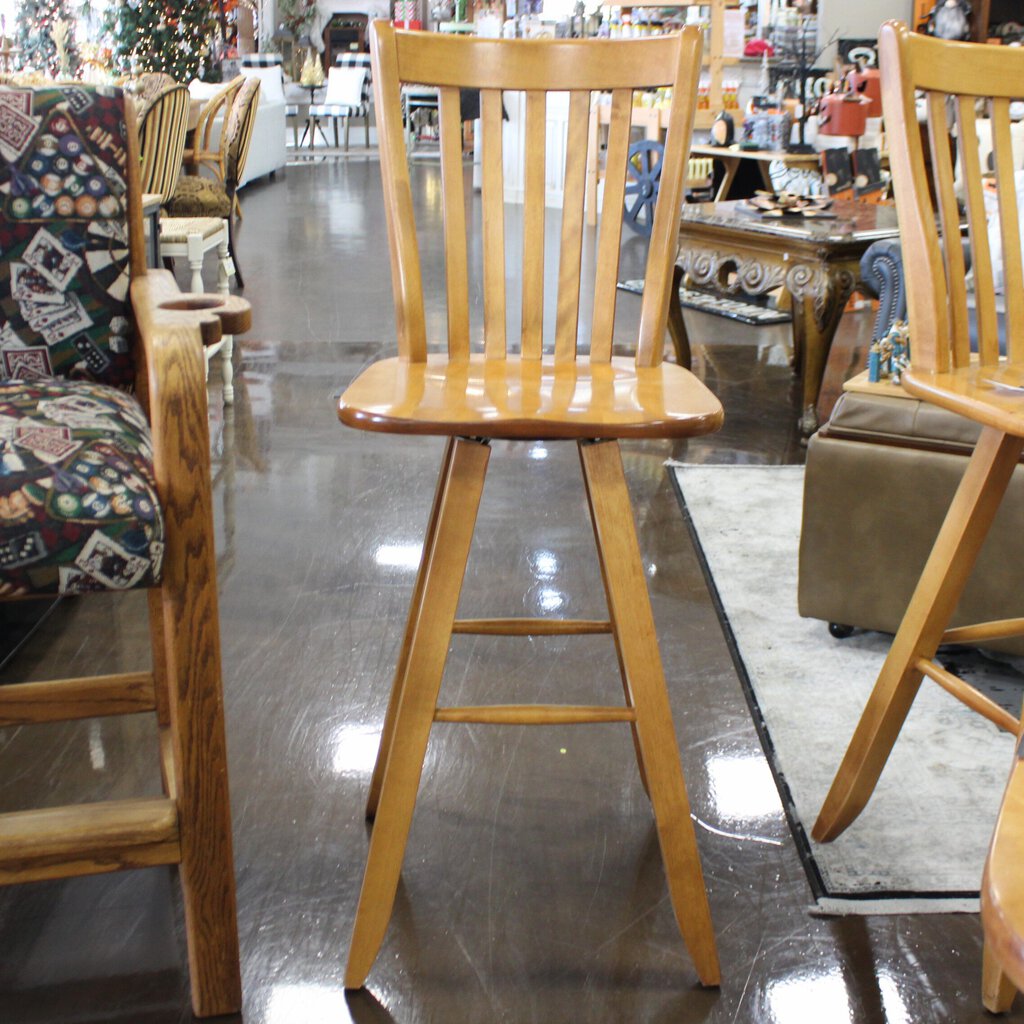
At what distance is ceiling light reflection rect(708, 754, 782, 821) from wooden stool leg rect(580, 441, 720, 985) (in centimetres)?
35

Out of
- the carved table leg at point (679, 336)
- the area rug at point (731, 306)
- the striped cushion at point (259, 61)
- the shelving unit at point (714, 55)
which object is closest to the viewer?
the carved table leg at point (679, 336)

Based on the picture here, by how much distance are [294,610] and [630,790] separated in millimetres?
858

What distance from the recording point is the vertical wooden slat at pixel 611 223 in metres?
1.37

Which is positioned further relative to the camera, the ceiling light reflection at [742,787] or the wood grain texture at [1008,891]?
the ceiling light reflection at [742,787]

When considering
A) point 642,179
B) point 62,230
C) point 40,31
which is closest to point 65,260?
point 62,230

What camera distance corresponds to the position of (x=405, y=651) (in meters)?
1.53

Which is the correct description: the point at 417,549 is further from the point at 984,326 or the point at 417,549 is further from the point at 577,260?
the point at 984,326

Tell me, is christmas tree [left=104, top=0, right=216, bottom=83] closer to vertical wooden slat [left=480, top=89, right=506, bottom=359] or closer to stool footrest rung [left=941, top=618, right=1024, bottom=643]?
vertical wooden slat [left=480, top=89, right=506, bottom=359]

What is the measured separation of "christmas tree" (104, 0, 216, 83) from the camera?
31.9 feet

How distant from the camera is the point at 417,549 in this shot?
261cm

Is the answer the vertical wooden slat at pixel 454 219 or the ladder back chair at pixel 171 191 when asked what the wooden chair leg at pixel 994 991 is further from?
the ladder back chair at pixel 171 191

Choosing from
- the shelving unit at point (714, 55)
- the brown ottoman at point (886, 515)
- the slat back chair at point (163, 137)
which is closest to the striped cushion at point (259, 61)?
the shelving unit at point (714, 55)

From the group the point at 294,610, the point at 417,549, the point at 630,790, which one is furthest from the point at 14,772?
the point at 417,549

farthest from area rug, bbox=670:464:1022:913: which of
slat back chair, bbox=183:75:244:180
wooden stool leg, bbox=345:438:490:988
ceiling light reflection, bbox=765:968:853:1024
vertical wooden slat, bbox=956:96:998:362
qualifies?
slat back chair, bbox=183:75:244:180
